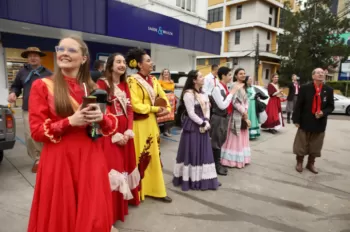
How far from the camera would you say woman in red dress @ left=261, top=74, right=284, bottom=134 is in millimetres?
8211

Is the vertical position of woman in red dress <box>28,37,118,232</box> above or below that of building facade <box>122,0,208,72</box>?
below

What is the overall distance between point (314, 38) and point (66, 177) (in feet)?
84.2

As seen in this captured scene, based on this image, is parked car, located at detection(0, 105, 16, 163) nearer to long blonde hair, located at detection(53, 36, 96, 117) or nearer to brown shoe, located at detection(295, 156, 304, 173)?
long blonde hair, located at detection(53, 36, 96, 117)

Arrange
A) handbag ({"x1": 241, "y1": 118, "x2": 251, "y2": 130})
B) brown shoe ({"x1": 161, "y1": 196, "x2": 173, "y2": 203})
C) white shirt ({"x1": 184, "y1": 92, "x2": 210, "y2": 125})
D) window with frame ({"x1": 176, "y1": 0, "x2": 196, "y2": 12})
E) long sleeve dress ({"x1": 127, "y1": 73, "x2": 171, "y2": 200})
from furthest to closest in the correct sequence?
window with frame ({"x1": 176, "y1": 0, "x2": 196, "y2": 12}) < handbag ({"x1": 241, "y1": 118, "x2": 251, "y2": 130}) < white shirt ({"x1": 184, "y1": 92, "x2": 210, "y2": 125}) < brown shoe ({"x1": 161, "y1": 196, "x2": 173, "y2": 203}) < long sleeve dress ({"x1": 127, "y1": 73, "x2": 171, "y2": 200})

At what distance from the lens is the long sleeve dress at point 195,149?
12.3 ft

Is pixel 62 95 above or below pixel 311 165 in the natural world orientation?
above

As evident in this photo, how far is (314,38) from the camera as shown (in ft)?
74.9

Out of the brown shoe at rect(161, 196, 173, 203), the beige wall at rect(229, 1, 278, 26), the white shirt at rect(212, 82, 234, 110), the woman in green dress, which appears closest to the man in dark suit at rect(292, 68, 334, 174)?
the white shirt at rect(212, 82, 234, 110)

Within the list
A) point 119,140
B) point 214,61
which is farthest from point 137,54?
point 214,61

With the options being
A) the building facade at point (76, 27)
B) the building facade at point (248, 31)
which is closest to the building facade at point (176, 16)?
the building facade at point (76, 27)

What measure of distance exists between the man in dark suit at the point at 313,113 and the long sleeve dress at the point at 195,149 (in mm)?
2068

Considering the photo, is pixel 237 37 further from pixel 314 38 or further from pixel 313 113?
pixel 313 113

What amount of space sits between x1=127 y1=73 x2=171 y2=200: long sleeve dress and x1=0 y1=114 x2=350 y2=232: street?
0.22 m

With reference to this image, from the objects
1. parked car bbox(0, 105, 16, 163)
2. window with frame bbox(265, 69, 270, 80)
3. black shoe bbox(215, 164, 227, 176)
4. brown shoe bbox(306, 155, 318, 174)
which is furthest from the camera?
window with frame bbox(265, 69, 270, 80)
